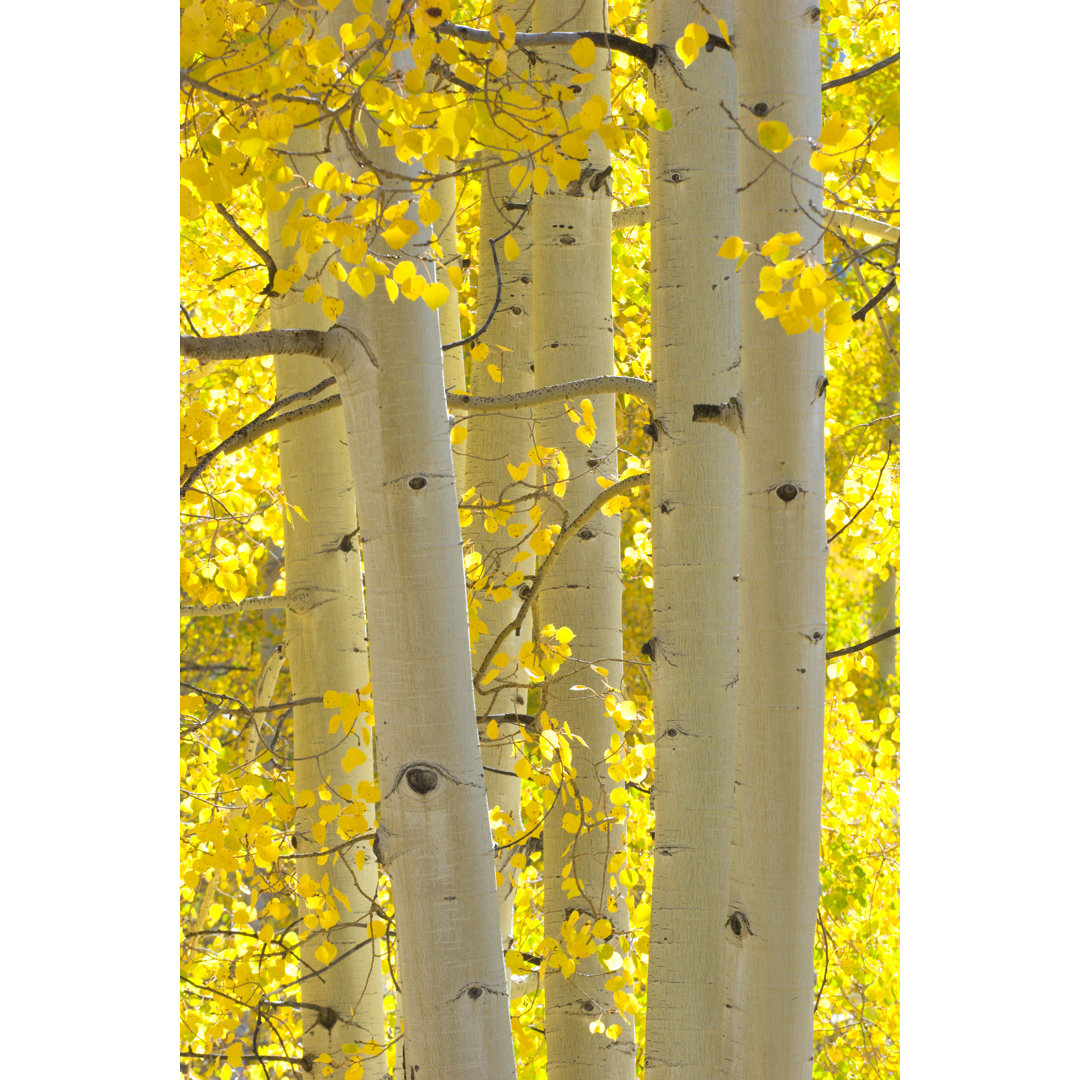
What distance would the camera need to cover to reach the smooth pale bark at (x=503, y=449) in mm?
2404

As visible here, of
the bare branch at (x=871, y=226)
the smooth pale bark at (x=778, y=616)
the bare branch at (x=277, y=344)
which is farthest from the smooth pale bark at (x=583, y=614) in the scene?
the bare branch at (x=277, y=344)

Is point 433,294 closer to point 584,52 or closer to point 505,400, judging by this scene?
point 584,52

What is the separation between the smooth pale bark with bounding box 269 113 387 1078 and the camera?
2244 mm

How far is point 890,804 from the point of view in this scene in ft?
10.2

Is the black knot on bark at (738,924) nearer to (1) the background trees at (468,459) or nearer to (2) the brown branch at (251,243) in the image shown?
(1) the background trees at (468,459)

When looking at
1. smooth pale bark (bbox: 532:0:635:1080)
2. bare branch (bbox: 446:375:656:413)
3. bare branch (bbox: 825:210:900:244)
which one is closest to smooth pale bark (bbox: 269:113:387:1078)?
smooth pale bark (bbox: 532:0:635:1080)

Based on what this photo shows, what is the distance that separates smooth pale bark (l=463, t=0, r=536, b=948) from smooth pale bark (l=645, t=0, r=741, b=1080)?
65 cm

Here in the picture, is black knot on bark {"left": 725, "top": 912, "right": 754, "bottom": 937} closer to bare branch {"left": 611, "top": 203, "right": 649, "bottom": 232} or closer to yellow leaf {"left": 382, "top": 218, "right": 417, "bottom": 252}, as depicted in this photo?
yellow leaf {"left": 382, "top": 218, "right": 417, "bottom": 252}

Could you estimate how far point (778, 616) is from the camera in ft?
4.50

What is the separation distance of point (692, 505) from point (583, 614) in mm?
504

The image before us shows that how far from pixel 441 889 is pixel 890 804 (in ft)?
7.10
